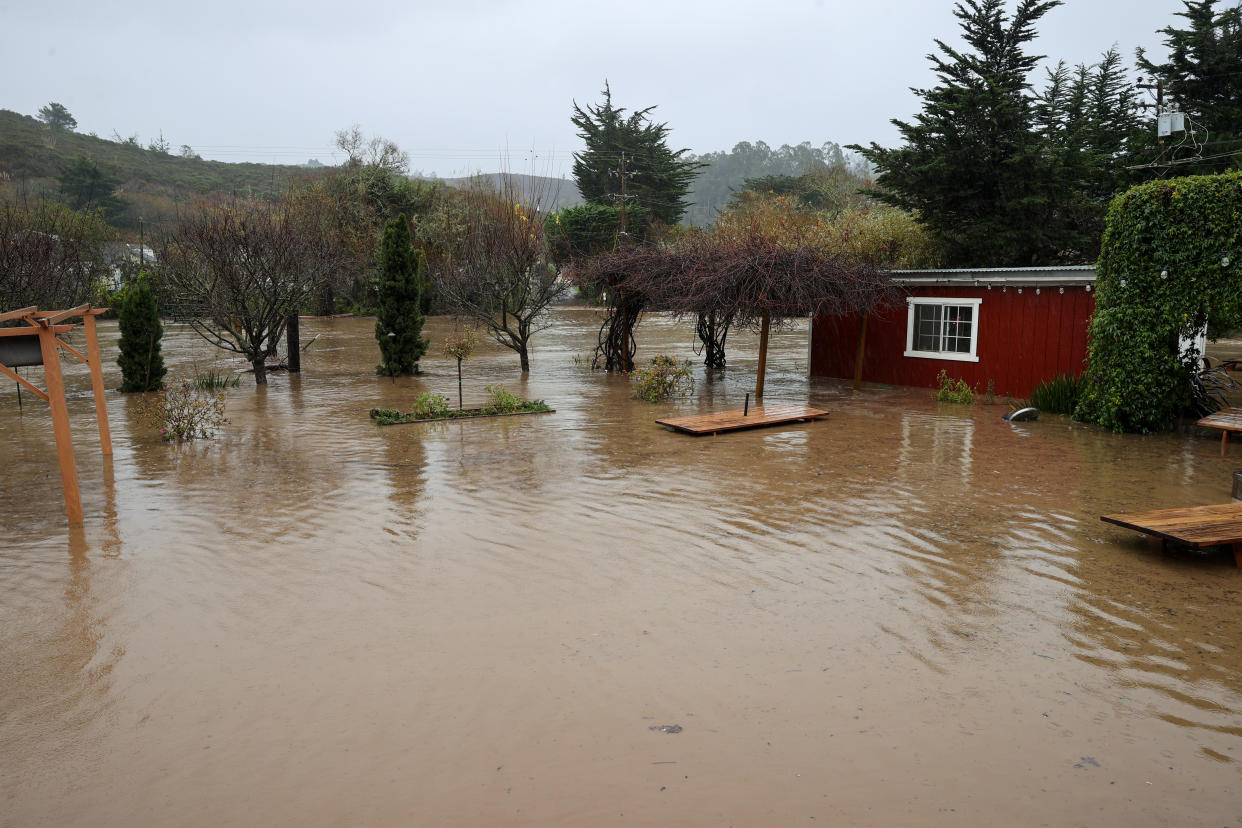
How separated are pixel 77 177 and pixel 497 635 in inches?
2521

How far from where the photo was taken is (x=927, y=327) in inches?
687

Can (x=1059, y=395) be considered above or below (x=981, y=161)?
below

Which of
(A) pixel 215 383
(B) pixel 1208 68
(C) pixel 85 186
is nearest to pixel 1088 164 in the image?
(B) pixel 1208 68

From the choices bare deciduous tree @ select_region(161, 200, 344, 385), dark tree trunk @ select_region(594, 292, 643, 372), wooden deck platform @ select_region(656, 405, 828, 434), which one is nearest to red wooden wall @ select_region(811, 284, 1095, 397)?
wooden deck platform @ select_region(656, 405, 828, 434)

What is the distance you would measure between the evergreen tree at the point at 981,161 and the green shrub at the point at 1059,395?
10.2 metres

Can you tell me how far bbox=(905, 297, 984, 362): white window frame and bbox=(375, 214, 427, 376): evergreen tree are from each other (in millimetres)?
11266

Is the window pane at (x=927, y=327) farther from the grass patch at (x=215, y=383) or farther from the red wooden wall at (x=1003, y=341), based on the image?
the grass patch at (x=215, y=383)

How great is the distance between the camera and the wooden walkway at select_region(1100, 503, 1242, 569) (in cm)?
621

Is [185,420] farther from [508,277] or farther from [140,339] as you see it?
[508,277]

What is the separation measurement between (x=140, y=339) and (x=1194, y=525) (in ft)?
60.3

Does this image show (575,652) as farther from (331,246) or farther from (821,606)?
(331,246)

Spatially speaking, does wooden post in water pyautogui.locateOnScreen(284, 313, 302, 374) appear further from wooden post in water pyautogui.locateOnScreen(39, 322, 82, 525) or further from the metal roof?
the metal roof

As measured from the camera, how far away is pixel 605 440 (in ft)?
39.0

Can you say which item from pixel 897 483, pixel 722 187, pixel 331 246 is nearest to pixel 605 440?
pixel 897 483
